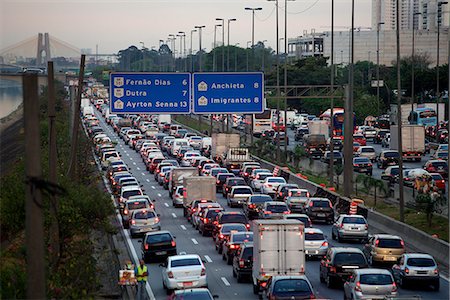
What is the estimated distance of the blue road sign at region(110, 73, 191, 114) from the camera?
5103 cm

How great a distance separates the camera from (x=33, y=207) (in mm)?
12930

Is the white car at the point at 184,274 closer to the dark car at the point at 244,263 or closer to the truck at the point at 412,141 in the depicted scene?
the dark car at the point at 244,263

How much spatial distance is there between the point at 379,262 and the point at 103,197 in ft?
31.9

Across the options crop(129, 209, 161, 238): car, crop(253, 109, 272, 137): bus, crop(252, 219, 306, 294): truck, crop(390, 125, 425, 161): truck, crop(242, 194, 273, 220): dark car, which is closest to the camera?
crop(252, 219, 306, 294): truck

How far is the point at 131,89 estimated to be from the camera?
51.2m

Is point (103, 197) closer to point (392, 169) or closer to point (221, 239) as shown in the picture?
point (221, 239)

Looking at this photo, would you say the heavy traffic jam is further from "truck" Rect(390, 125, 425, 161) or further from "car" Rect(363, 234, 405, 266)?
"truck" Rect(390, 125, 425, 161)

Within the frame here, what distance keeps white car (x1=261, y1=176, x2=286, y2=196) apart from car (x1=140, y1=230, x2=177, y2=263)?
20.8 m

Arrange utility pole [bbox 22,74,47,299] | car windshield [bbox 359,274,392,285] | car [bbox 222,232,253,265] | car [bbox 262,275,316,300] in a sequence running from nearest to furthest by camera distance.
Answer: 1. utility pole [bbox 22,74,47,299]
2. car [bbox 262,275,316,300]
3. car windshield [bbox 359,274,392,285]
4. car [bbox 222,232,253,265]

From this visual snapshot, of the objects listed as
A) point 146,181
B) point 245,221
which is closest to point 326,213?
point 245,221

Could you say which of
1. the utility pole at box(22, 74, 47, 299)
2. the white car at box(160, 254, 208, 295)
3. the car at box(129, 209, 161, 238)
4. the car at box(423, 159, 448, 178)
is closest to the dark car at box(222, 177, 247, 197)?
the car at box(423, 159, 448, 178)

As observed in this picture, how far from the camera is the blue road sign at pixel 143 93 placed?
167 feet

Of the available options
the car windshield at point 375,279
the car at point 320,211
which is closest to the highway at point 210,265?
the car at point 320,211

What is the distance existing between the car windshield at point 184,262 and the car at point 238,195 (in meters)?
23.1
